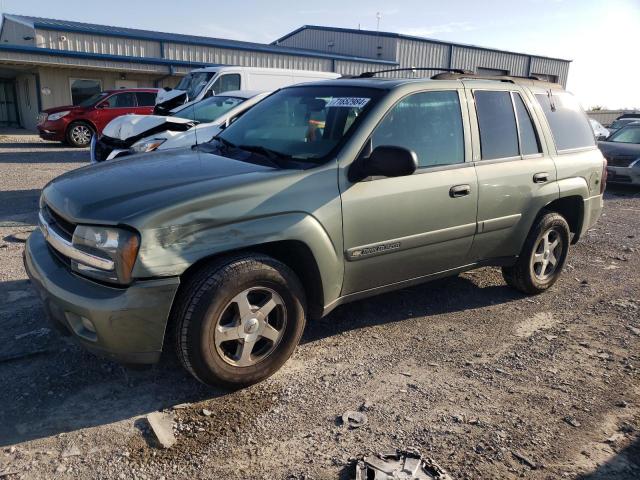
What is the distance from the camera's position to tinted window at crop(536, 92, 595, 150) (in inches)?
190

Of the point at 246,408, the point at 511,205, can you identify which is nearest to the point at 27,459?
the point at 246,408

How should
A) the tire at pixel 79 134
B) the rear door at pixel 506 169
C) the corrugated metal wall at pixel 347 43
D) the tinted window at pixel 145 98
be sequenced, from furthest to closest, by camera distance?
the corrugated metal wall at pixel 347 43, the tinted window at pixel 145 98, the tire at pixel 79 134, the rear door at pixel 506 169

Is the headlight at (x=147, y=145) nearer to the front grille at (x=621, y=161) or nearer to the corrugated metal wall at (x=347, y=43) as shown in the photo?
the front grille at (x=621, y=161)

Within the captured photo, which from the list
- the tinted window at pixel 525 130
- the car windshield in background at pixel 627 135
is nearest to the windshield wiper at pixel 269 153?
the tinted window at pixel 525 130

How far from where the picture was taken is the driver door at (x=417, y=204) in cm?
348

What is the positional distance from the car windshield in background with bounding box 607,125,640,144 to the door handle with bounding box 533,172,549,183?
9586 millimetres

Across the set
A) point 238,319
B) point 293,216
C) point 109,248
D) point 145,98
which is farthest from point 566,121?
point 145,98

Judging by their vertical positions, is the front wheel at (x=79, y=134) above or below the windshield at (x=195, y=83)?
below

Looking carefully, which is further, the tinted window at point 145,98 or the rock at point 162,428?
the tinted window at point 145,98

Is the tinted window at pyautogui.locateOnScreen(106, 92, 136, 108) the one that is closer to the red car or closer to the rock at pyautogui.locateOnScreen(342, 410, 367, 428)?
the red car

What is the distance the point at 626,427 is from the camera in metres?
3.02

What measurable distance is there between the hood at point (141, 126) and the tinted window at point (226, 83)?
4259 millimetres

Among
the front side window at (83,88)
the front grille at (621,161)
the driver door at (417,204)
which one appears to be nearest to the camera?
the driver door at (417,204)

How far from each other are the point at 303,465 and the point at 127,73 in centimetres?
2364
